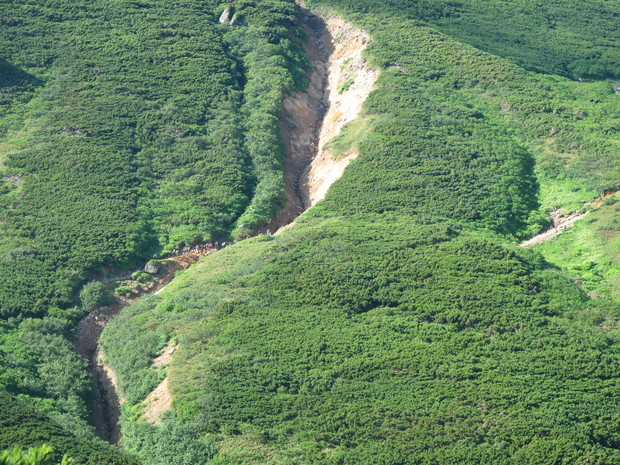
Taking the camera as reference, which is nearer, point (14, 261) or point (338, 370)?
point (338, 370)

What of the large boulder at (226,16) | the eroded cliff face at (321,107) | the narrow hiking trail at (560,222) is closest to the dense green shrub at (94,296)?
the eroded cliff face at (321,107)

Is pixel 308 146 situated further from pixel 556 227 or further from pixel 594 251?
pixel 594 251

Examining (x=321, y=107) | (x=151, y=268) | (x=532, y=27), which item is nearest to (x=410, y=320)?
(x=151, y=268)

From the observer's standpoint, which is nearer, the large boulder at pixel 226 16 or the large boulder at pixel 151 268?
the large boulder at pixel 151 268

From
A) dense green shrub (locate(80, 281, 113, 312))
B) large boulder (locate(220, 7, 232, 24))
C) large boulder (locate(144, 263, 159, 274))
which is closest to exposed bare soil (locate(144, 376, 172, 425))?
dense green shrub (locate(80, 281, 113, 312))

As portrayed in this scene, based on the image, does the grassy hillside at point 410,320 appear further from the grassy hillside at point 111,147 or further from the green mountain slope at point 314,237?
the grassy hillside at point 111,147

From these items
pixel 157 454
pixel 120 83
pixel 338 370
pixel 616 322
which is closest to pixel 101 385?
pixel 157 454

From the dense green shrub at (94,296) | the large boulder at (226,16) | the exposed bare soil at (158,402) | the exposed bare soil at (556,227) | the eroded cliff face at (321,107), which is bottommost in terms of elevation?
the exposed bare soil at (158,402)

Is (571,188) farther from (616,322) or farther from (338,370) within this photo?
(338,370)
